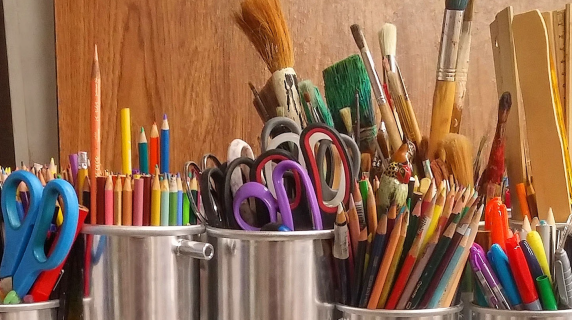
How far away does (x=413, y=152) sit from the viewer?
0.52 meters

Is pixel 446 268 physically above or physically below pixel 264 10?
below

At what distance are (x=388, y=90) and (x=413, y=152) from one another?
0.22ft

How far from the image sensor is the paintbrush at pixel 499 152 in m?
0.52

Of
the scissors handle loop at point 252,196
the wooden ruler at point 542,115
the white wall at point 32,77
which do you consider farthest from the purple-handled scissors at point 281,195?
the white wall at point 32,77

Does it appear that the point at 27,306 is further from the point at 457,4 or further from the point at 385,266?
the point at 457,4

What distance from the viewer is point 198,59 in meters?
0.67

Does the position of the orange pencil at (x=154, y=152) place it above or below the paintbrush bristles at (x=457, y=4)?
below

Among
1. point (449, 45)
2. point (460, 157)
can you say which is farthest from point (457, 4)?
point (460, 157)

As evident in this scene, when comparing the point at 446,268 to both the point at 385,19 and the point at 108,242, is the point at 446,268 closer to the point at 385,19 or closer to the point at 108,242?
the point at 108,242

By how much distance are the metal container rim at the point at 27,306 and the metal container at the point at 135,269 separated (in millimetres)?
25

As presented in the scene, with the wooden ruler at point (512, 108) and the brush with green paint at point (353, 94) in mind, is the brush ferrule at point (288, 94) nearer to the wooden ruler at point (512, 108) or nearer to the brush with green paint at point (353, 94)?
the brush with green paint at point (353, 94)

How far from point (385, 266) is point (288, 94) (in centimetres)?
19

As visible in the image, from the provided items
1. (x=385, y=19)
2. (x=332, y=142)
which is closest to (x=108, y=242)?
(x=332, y=142)

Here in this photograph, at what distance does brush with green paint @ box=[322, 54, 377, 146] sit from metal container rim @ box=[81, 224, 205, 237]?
0.60 ft
